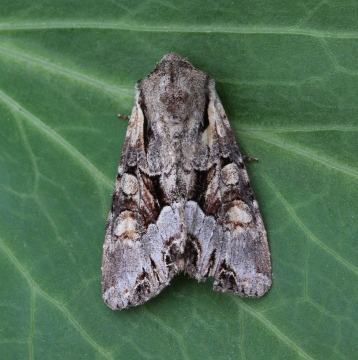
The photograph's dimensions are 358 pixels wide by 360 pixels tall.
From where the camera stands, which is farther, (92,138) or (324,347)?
(92,138)

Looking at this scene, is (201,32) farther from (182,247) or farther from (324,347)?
(324,347)

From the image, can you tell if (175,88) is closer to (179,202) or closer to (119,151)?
(119,151)

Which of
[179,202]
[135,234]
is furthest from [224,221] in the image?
[135,234]

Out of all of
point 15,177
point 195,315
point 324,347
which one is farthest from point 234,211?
point 15,177

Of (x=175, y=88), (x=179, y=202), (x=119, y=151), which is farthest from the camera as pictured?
(x=119, y=151)

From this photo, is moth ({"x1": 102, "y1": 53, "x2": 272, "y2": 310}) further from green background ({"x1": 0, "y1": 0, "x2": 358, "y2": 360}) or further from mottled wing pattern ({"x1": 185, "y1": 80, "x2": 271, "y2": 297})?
green background ({"x1": 0, "y1": 0, "x2": 358, "y2": 360})

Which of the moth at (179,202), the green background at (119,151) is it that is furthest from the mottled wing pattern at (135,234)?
the green background at (119,151)

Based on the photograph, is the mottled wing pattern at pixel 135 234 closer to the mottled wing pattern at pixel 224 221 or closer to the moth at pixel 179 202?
the moth at pixel 179 202
